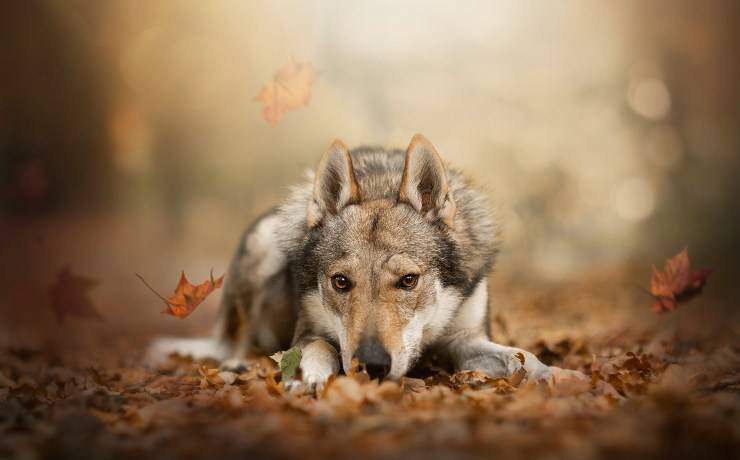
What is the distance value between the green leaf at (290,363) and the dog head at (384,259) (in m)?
0.34

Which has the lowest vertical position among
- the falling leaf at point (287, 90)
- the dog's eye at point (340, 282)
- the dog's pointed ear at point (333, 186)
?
the dog's eye at point (340, 282)

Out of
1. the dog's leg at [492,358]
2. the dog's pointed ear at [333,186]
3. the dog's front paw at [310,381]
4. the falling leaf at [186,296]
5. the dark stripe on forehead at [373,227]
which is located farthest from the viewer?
the falling leaf at [186,296]

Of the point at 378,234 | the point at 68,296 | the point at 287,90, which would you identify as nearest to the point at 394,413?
the point at 378,234

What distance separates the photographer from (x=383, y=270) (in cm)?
402

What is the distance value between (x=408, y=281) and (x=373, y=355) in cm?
67

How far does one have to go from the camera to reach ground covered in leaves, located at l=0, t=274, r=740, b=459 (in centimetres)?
256

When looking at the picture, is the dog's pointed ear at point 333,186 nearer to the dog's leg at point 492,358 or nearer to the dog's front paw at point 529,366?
the dog's leg at point 492,358

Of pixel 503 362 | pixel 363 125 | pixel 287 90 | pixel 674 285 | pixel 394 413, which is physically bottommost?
pixel 503 362

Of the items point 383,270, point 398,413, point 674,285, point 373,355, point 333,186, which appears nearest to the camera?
point 398,413

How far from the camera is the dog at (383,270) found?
156 inches

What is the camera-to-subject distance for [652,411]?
9.46 feet

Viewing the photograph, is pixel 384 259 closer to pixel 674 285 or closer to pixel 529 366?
pixel 529 366

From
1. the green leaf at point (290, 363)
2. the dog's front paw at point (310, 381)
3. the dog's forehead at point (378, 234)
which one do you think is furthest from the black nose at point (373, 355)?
the green leaf at point (290, 363)

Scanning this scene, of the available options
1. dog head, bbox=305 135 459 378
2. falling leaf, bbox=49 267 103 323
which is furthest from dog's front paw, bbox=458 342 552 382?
falling leaf, bbox=49 267 103 323
